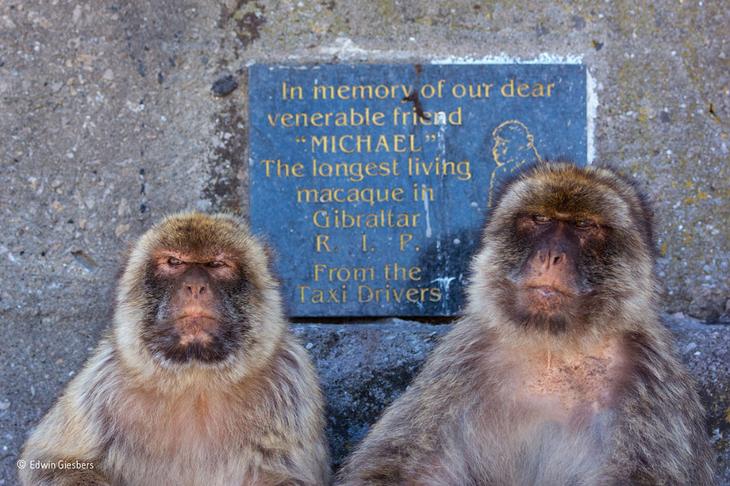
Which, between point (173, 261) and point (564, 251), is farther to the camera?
point (173, 261)

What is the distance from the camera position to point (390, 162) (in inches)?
195

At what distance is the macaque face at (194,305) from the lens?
3.61 m

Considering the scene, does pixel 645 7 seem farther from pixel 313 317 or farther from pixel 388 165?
pixel 313 317

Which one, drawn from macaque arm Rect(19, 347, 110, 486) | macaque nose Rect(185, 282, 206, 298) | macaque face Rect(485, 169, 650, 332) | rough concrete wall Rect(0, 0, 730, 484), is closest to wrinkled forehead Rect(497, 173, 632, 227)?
macaque face Rect(485, 169, 650, 332)

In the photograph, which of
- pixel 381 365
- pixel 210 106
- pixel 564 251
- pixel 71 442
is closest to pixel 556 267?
pixel 564 251

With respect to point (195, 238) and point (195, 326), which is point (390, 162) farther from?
point (195, 326)

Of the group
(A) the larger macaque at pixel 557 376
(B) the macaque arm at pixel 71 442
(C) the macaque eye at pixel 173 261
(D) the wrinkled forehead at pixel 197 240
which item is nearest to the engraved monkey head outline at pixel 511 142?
(A) the larger macaque at pixel 557 376

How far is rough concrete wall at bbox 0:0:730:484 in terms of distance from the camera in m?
4.89

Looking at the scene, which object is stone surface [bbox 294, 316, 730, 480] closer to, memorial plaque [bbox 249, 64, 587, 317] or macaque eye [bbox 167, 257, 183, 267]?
memorial plaque [bbox 249, 64, 587, 317]

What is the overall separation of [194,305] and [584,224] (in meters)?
1.32

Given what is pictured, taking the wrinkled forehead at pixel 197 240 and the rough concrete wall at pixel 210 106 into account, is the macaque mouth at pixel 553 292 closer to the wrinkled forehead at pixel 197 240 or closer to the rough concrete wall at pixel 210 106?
the wrinkled forehead at pixel 197 240

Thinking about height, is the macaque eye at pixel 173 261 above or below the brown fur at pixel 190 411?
above

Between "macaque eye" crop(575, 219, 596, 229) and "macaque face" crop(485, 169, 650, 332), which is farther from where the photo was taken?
"macaque eye" crop(575, 219, 596, 229)

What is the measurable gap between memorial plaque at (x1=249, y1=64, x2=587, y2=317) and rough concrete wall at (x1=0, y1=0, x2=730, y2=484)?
0.38 ft
